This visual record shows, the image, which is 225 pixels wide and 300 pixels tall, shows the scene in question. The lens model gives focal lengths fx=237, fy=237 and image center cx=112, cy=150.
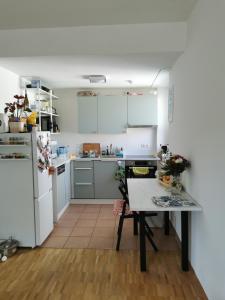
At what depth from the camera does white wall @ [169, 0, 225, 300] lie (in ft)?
5.74

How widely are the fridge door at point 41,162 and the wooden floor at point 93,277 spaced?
2.55 feet

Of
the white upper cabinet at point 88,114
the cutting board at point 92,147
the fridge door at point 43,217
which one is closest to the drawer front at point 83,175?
the cutting board at point 92,147

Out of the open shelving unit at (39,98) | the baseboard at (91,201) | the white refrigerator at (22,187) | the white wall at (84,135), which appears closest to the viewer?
the white refrigerator at (22,187)

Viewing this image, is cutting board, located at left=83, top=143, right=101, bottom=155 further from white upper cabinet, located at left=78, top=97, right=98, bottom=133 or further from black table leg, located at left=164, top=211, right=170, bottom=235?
black table leg, located at left=164, top=211, right=170, bottom=235

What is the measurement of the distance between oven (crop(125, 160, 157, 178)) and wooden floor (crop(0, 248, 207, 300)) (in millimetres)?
1778

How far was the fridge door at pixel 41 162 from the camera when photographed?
291 centimetres

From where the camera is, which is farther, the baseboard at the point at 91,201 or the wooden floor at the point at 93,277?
the baseboard at the point at 91,201

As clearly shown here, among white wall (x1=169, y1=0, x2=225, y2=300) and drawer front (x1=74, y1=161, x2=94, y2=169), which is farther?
drawer front (x1=74, y1=161, x2=94, y2=169)

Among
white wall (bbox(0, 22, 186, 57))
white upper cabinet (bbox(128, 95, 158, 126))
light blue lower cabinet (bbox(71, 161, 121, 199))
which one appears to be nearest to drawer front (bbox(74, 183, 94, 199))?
light blue lower cabinet (bbox(71, 161, 121, 199))

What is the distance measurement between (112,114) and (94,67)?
5.09 feet

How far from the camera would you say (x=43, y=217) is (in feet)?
10.2

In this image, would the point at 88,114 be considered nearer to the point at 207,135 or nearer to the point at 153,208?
the point at 153,208

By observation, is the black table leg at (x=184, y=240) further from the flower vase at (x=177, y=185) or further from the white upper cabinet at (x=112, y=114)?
the white upper cabinet at (x=112, y=114)

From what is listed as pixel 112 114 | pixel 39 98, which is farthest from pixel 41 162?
pixel 112 114
